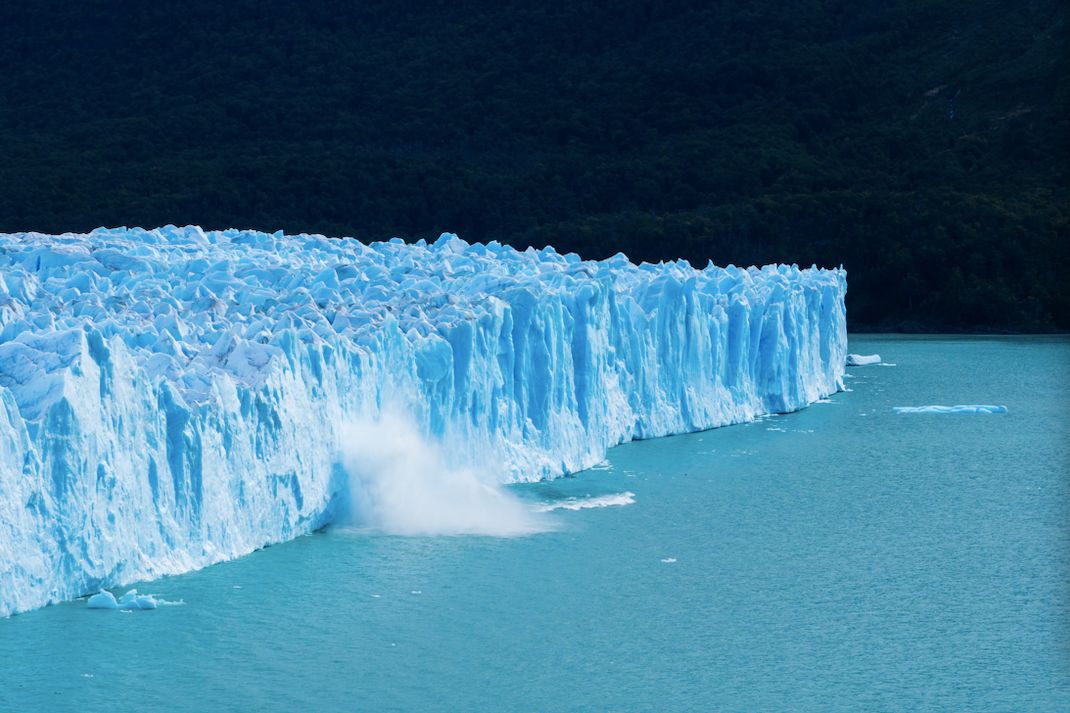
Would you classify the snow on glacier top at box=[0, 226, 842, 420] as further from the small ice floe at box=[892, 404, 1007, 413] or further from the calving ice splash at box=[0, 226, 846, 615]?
the small ice floe at box=[892, 404, 1007, 413]

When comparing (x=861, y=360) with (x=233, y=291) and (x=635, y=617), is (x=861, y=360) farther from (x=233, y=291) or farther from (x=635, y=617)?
(x=635, y=617)

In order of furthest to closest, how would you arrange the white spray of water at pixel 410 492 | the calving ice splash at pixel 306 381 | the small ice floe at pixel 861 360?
the small ice floe at pixel 861 360 < the white spray of water at pixel 410 492 < the calving ice splash at pixel 306 381

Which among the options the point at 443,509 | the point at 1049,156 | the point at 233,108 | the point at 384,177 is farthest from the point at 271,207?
the point at 443,509

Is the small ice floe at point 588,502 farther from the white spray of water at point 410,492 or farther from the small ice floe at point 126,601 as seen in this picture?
the small ice floe at point 126,601

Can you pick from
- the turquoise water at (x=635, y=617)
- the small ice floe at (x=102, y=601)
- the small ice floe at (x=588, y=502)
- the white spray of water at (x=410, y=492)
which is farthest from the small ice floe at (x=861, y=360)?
the small ice floe at (x=102, y=601)

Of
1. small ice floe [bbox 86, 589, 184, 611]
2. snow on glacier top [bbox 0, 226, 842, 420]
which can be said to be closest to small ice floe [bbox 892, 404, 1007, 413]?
snow on glacier top [bbox 0, 226, 842, 420]

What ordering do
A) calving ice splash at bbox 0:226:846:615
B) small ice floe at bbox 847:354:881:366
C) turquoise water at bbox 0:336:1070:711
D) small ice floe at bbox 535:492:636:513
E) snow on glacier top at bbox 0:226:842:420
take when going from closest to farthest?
turquoise water at bbox 0:336:1070:711
calving ice splash at bbox 0:226:846:615
snow on glacier top at bbox 0:226:842:420
small ice floe at bbox 535:492:636:513
small ice floe at bbox 847:354:881:366
